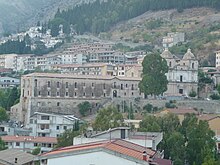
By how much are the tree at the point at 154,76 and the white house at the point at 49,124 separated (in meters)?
8.37

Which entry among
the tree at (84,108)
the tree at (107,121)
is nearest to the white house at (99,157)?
the tree at (107,121)

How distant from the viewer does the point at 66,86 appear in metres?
66.8

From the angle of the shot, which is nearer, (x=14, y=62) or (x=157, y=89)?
(x=157, y=89)

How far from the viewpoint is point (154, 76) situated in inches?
2598

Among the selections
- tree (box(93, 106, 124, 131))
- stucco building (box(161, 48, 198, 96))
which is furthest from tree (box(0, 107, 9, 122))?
stucco building (box(161, 48, 198, 96))

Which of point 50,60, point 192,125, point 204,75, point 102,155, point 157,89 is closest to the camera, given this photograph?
point 102,155

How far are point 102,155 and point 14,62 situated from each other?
90.4m

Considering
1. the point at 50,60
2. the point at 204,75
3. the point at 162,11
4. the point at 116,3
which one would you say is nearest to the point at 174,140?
the point at 204,75

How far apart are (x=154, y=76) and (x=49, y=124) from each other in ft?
38.3

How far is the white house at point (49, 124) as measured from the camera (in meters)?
59.8

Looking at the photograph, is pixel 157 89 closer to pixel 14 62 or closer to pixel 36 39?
pixel 14 62

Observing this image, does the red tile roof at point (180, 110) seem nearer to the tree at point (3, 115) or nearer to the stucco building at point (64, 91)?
the stucco building at point (64, 91)

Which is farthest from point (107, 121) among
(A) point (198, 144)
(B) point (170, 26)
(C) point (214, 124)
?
(B) point (170, 26)

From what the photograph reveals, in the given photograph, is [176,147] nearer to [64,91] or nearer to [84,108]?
[84,108]
